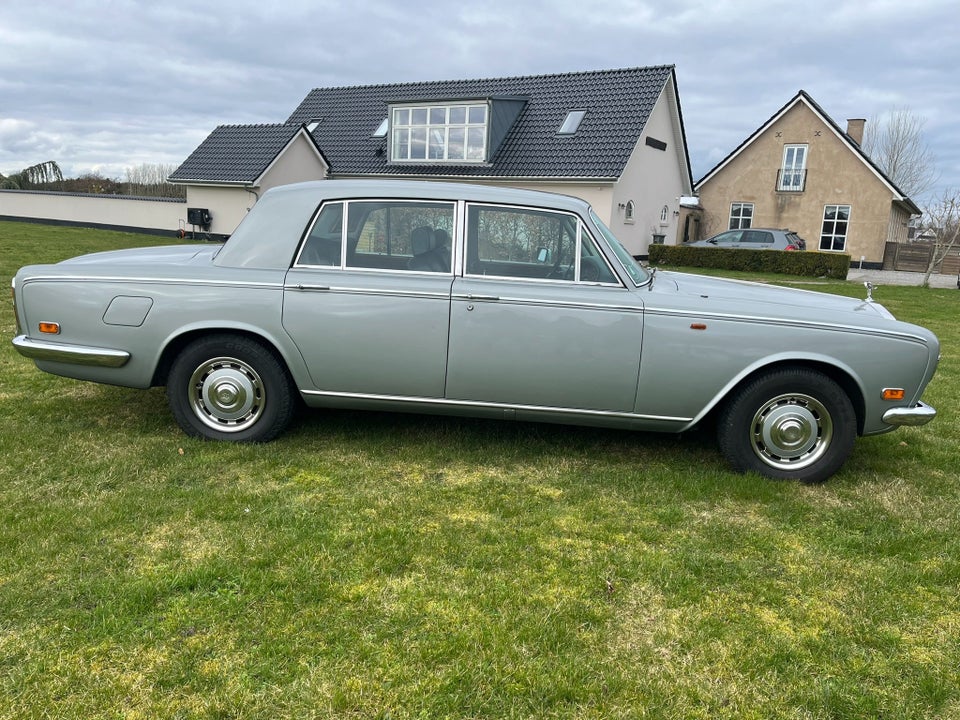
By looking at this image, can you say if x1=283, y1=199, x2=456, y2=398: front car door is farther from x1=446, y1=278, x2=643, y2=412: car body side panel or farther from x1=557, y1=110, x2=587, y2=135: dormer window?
x1=557, y1=110, x2=587, y2=135: dormer window

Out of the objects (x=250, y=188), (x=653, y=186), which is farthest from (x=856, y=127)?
(x=250, y=188)

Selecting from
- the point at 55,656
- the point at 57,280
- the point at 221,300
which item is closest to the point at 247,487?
the point at 221,300

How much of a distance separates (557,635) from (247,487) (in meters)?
2.01

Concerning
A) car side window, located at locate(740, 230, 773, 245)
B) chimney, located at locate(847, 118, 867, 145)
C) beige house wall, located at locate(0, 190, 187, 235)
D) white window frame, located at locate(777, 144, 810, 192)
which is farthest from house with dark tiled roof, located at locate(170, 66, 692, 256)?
chimney, located at locate(847, 118, 867, 145)

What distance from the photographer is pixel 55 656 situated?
247cm

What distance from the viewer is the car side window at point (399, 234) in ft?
14.5

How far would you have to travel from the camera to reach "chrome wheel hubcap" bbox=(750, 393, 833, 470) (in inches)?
166

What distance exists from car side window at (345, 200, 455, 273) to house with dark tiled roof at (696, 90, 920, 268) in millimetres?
30515

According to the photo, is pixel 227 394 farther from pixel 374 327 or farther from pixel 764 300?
pixel 764 300

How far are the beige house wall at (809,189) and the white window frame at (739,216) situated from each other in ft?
0.57

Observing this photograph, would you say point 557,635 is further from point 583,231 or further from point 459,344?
point 583,231

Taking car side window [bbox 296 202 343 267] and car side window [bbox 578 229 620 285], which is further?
car side window [bbox 296 202 343 267]

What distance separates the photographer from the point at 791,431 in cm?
425

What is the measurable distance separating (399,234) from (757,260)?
818 inches
